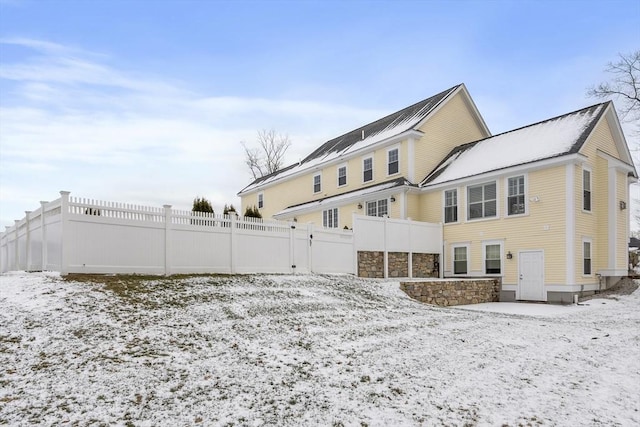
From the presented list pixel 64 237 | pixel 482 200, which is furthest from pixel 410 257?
pixel 64 237

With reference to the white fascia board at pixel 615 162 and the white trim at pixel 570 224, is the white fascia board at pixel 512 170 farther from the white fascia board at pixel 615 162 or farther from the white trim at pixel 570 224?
the white fascia board at pixel 615 162

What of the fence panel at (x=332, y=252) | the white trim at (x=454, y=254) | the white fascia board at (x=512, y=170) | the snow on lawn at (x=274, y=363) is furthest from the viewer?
the white trim at (x=454, y=254)

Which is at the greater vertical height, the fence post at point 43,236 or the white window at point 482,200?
the white window at point 482,200

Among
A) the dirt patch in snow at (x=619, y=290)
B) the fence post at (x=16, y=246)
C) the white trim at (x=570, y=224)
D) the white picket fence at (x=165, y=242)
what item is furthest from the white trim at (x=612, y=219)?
the fence post at (x=16, y=246)

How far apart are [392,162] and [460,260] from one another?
6.30 metres

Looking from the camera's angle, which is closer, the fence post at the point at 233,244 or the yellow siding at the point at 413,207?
the fence post at the point at 233,244

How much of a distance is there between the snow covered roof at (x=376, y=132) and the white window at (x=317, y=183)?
822 millimetres

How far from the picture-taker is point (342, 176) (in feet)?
79.4

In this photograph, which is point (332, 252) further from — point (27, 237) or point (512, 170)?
point (27, 237)

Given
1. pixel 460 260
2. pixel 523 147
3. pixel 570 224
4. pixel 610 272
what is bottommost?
pixel 610 272

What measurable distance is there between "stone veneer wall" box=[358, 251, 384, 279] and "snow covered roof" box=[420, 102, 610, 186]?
5174mm

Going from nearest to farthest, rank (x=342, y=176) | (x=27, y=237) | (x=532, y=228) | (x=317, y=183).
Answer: (x=27, y=237) < (x=532, y=228) < (x=342, y=176) < (x=317, y=183)

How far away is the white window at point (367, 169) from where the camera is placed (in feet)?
73.0

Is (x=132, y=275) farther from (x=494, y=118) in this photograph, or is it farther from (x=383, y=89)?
(x=494, y=118)
